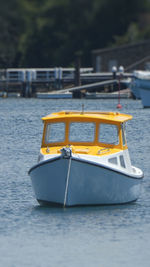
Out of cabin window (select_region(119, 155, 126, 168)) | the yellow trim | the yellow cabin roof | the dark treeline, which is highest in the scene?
the dark treeline

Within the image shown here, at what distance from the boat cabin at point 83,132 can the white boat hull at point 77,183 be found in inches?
38.6

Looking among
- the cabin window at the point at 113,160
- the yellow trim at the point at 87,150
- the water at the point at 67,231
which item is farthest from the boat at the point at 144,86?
the cabin window at the point at 113,160

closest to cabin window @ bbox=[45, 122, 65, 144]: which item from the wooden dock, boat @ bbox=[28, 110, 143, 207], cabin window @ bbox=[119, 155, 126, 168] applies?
boat @ bbox=[28, 110, 143, 207]

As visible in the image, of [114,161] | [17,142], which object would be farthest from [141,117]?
[114,161]

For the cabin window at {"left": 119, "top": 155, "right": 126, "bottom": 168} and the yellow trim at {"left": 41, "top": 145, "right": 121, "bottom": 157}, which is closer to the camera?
the yellow trim at {"left": 41, "top": 145, "right": 121, "bottom": 157}

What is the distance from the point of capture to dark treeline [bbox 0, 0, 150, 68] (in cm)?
9025

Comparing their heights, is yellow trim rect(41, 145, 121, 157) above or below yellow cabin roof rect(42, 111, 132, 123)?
below

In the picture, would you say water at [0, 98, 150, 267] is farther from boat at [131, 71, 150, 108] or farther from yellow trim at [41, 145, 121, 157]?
boat at [131, 71, 150, 108]

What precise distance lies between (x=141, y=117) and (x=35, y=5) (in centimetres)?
5195

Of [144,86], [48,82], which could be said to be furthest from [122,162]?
[48,82]

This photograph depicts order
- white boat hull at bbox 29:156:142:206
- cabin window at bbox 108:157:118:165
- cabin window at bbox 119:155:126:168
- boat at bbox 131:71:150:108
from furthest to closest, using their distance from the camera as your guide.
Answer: boat at bbox 131:71:150:108, cabin window at bbox 119:155:126:168, cabin window at bbox 108:157:118:165, white boat hull at bbox 29:156:142:206

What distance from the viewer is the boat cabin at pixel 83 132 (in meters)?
25.8

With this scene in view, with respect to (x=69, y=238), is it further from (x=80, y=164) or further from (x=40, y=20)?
(x=40, y=20)

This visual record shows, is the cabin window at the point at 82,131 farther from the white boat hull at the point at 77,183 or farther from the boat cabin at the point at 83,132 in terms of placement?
the white boat hull at the point at 77,183
